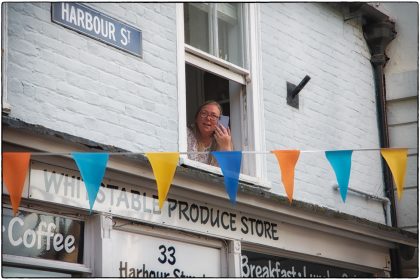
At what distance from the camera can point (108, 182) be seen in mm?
7723

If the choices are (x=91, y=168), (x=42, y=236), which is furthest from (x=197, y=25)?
(x=42, y=236)

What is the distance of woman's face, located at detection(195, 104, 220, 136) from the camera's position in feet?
30.1

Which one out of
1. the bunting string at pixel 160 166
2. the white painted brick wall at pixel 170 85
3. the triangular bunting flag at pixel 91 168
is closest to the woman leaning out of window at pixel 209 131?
the white painted brick wall at pixel 170 85

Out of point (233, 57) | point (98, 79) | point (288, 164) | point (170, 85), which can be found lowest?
point (288, 164)

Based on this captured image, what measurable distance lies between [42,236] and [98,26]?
1.86 m

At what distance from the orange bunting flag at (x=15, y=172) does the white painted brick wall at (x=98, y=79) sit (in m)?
0.57

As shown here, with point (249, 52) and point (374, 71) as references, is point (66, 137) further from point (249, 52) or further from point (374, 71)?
point (374, 71)

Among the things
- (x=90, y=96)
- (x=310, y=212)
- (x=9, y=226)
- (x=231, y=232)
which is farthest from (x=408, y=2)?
(x=9, y=226)

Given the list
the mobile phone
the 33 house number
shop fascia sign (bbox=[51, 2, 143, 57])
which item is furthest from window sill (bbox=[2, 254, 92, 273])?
the mobile phone

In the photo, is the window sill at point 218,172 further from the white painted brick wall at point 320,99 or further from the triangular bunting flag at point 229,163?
the triangular bunting flag at point 229,163

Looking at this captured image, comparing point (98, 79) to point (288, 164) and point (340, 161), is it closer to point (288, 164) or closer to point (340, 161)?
point (288, 164)

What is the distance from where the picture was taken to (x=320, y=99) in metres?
10.5

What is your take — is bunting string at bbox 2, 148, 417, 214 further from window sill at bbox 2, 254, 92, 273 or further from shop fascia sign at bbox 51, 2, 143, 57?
shop fascia sign at bbox 51, 2, 143, 57

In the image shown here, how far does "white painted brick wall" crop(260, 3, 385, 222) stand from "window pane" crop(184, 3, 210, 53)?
2.40 ft
